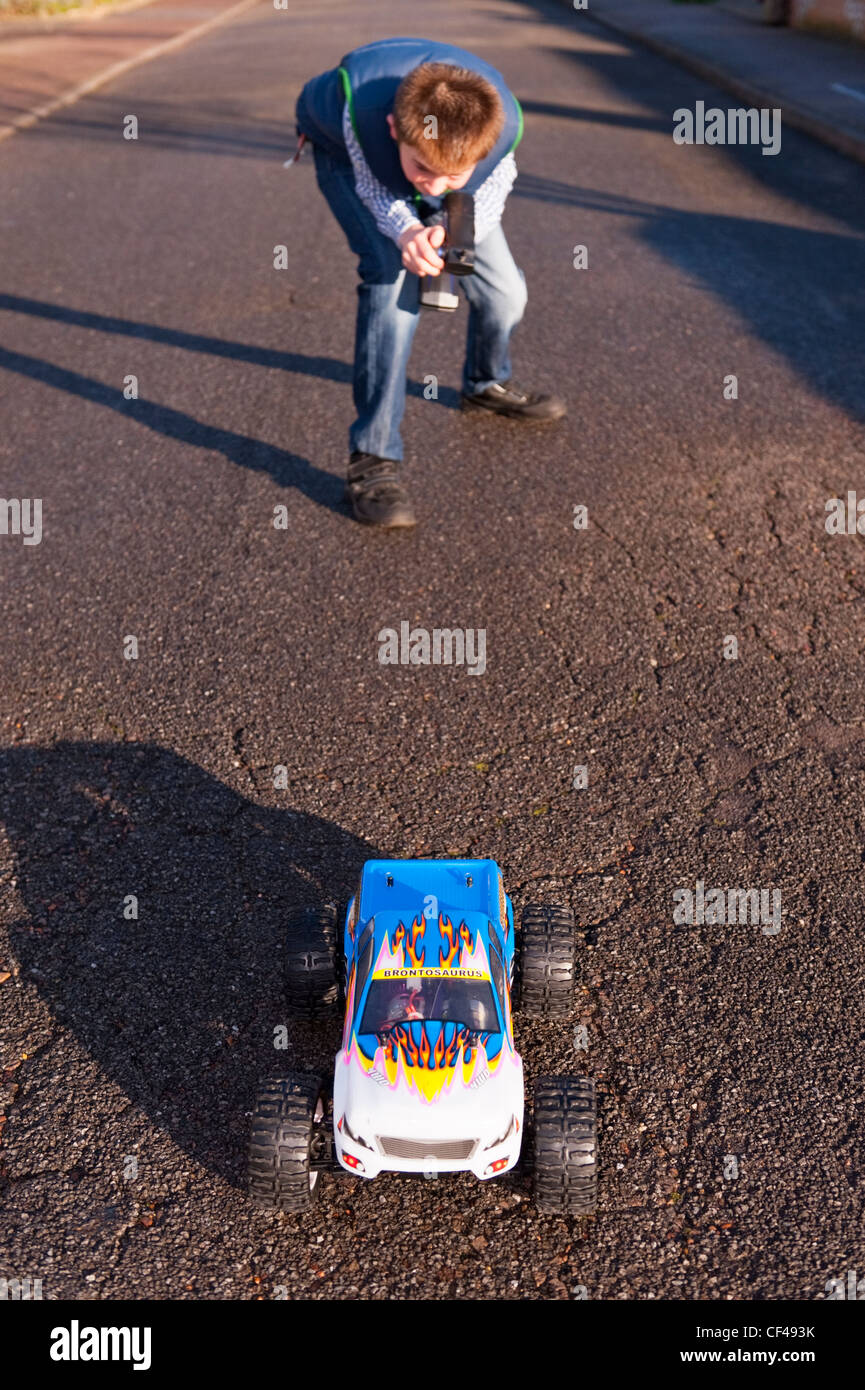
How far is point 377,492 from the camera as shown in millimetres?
5172

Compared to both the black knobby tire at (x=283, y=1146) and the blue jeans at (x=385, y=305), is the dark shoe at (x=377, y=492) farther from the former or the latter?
the black knobby tire at (x=283, y=1146)

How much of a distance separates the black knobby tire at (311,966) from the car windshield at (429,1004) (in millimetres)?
432

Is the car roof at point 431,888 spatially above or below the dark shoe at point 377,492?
below

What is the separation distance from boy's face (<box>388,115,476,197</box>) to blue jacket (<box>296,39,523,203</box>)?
9 centimetres

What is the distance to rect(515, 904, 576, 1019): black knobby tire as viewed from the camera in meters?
2.82

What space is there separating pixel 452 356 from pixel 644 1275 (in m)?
5.55

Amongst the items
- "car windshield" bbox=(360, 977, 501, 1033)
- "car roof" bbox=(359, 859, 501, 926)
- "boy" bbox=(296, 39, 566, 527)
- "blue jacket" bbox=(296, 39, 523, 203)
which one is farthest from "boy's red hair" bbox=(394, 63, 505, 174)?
"car windshield" bbox=(360, 977, 501, 1033)

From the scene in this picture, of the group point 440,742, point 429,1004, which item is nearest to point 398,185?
point 440,742

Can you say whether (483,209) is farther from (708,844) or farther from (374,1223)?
(374,1223)

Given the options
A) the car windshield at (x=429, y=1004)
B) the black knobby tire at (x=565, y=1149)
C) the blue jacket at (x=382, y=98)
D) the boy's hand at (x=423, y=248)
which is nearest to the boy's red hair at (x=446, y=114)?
the blue jacket at (x=382, y=98)

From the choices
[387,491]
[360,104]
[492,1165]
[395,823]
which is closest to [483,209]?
[360,104]

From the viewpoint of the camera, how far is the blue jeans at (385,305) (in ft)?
15.4

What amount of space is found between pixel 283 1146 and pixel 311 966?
1.64 ft

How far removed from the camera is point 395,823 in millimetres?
3553
